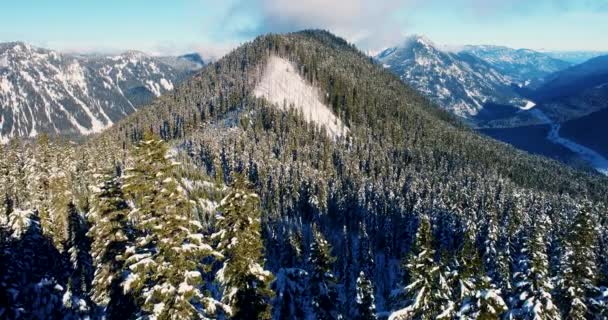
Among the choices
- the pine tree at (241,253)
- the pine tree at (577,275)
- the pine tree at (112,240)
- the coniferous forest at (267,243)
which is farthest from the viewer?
the pine tree at (577,275)

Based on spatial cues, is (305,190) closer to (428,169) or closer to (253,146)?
(253,146)

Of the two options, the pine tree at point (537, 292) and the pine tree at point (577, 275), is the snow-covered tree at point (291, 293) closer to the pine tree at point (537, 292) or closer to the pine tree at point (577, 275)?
the pine tree at point (537, 292)

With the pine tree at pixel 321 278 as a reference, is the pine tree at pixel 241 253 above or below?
above

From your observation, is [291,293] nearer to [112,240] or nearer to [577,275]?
[112,240]

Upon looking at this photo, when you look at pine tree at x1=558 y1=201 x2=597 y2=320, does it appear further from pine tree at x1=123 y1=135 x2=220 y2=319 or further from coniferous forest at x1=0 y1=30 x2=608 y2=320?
pine tree at x1=123 y1=135 x2=220 y2=319

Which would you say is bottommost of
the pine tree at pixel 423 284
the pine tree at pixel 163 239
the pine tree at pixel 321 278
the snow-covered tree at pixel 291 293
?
the snow-covered tree at pixel 291 293

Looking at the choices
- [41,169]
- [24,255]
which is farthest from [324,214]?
[24,255]

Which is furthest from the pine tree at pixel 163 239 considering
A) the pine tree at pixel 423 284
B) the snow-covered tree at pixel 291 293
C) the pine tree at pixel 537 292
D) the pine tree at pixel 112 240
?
the snow-covered tree at pixel 291 293

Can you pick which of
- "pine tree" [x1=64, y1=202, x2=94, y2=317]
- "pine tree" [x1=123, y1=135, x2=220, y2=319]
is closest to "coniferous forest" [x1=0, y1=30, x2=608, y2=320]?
"pine tree" [x1=123, y1=135, x2=220, y2=319]
